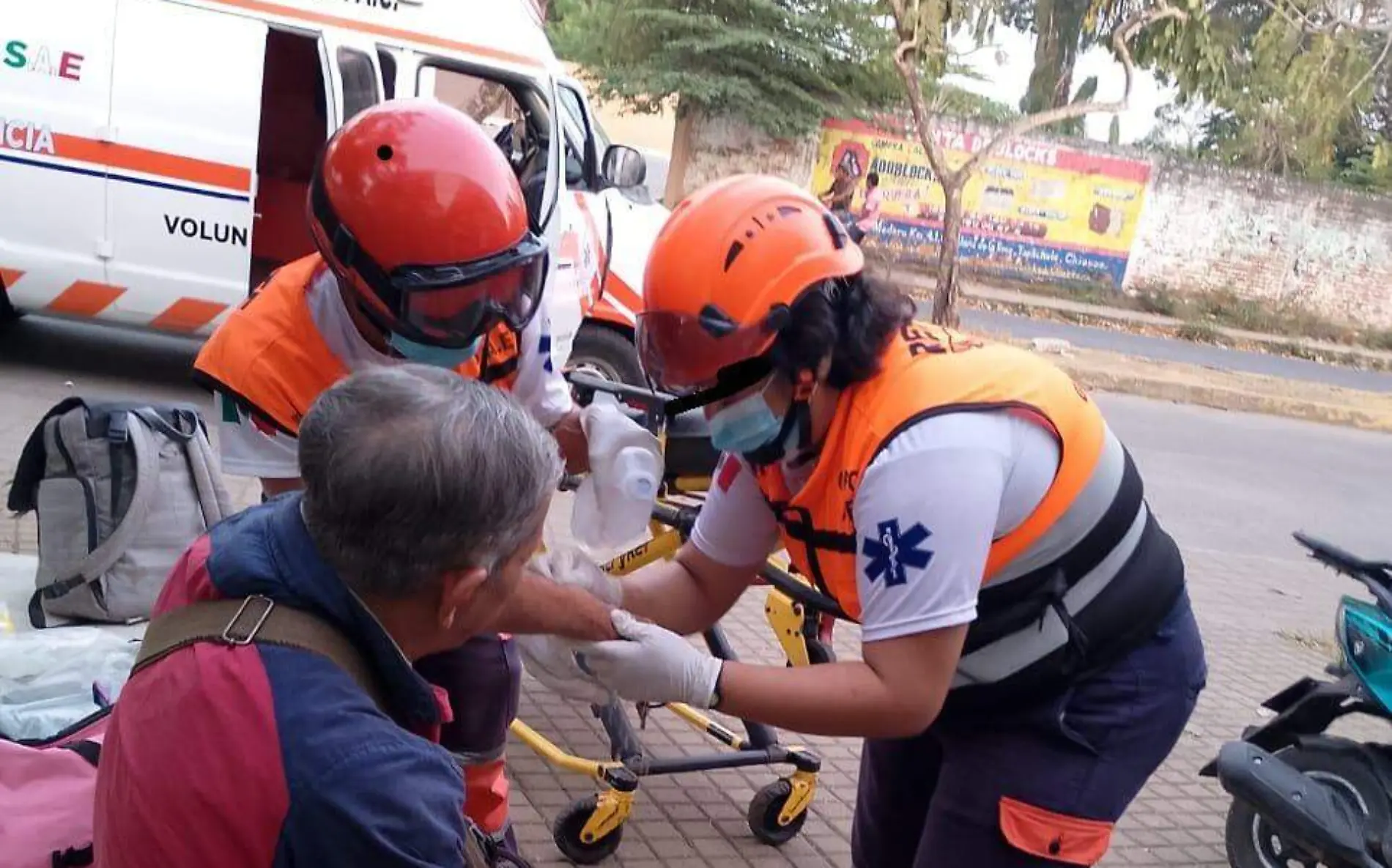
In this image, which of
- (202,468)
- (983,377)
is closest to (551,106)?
(202,468)

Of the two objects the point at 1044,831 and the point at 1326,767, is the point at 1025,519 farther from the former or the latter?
the point at 1326,767

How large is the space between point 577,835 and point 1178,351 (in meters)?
15.3

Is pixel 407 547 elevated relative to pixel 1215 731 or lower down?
elevated

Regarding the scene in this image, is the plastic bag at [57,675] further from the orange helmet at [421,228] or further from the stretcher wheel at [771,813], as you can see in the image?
the stretcher wheel at [771,813]

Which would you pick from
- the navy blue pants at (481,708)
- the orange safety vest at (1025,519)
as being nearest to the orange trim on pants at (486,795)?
the navy blue pants at (481,708)

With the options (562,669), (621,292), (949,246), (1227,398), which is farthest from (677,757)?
(949,246)

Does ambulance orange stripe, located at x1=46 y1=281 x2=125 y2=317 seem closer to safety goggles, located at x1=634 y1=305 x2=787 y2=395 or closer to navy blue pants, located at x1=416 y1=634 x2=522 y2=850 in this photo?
navy blue pants, located at x1=416 y1=634 x2=522 y2=850

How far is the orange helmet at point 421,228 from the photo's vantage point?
2186mm

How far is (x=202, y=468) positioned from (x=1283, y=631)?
5.16 meters

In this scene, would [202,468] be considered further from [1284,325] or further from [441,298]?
[1284,325]

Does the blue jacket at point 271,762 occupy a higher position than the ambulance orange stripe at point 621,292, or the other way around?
the blue jacket at point 271,762

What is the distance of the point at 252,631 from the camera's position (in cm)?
123

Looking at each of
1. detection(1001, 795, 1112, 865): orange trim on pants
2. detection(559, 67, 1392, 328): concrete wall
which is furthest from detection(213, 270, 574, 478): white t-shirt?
detection(559, 67, 1392, 328): concrete wall

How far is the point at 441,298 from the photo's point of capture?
220 cm
